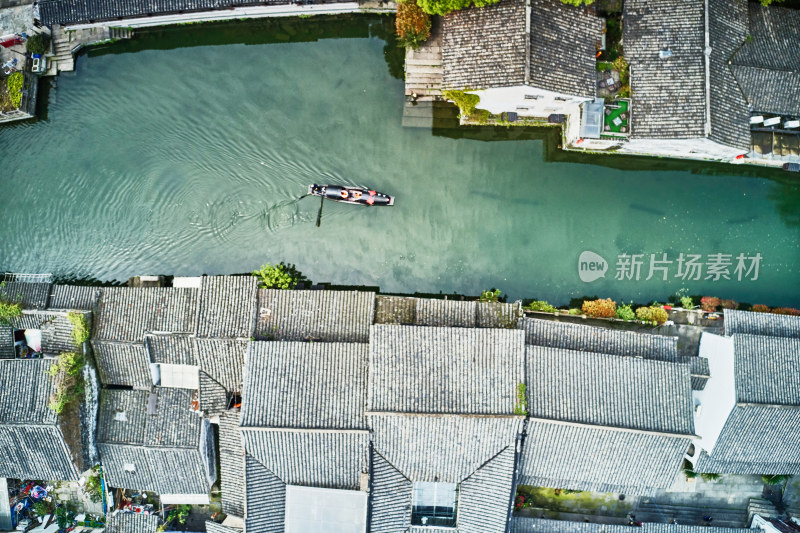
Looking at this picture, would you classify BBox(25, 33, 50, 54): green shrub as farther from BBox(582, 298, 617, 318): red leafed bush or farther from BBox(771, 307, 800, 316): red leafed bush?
BBox(771, 307, 800, 316): red leafed bush

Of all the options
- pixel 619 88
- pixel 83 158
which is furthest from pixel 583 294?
pixel 83 158

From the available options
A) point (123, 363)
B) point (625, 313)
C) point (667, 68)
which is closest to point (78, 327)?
point (123, 363)

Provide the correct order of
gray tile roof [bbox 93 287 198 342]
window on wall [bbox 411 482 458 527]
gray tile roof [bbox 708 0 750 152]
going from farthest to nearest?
gray tile roof [bbox 93 287 198 342] → window on wall [bbox 411 482 458 527] → gray tile roof [bbox 708 0 750 152]

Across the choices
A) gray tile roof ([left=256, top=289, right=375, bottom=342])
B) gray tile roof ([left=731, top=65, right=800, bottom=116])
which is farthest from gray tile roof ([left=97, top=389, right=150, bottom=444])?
gray tile roof ([left=731, top=65, right=800, bottom=116])

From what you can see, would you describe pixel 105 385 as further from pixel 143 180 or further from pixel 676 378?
pixel 676 378

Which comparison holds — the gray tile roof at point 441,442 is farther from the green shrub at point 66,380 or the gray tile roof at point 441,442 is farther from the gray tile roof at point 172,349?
the green shrub at point 66,380

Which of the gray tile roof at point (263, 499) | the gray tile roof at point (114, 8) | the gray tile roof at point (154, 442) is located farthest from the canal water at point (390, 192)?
the gray tile roof at point (263, 499)
